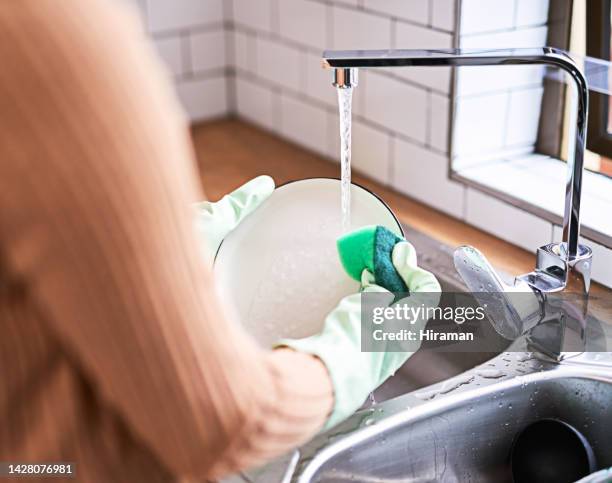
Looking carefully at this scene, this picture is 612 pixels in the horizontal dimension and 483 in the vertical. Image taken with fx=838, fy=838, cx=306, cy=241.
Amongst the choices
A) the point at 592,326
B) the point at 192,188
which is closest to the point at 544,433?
the point at 592,326

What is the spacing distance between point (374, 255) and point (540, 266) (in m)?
0.28

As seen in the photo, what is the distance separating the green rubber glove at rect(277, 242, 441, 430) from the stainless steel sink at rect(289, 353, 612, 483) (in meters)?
0.18

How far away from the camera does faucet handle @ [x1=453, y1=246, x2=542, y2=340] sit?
31.2 inches

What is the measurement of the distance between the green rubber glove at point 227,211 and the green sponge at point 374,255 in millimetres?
144

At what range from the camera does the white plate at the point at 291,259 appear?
28.6 inches

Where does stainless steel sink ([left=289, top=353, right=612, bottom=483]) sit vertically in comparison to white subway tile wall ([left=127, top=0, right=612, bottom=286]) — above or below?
below

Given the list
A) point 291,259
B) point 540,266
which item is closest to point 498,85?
point 540,266

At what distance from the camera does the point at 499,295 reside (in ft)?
2.62

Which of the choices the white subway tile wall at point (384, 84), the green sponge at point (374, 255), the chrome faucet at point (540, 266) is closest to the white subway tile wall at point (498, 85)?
the white subway tile wall at point (384, 84)

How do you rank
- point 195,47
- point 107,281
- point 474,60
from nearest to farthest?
point 107,281 < point 474,60 < point 195,47

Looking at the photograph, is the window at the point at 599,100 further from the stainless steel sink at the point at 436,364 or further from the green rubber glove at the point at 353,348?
the green rubber glove at the point at 353,348

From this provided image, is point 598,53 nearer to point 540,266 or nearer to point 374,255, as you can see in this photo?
point 540,266

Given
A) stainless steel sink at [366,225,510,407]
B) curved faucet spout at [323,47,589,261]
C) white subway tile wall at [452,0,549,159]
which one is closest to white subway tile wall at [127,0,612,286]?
white subway tile wall at [452,0,549,159]

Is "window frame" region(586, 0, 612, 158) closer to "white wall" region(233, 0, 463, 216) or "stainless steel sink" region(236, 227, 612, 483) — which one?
"white wall" region(233, 0, 463, 216)
